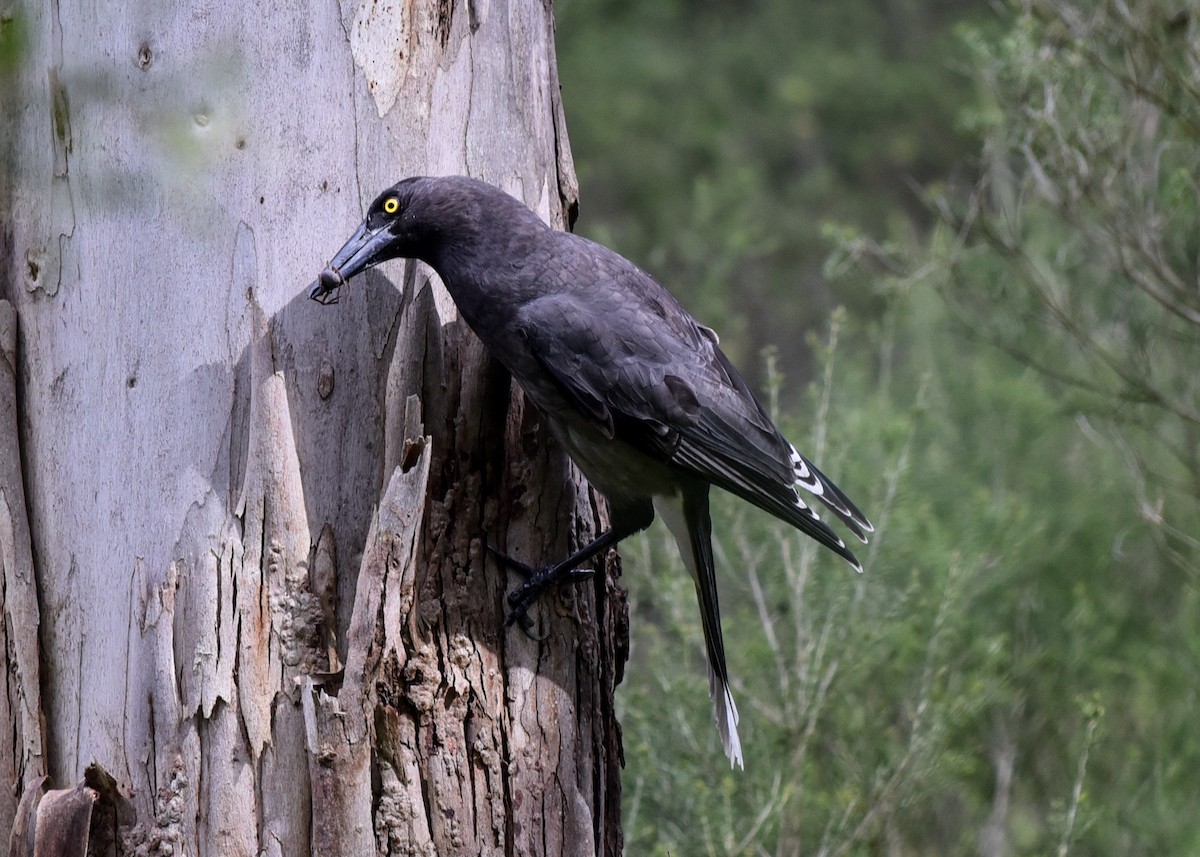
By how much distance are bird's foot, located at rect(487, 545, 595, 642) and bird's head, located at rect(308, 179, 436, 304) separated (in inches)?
24.4

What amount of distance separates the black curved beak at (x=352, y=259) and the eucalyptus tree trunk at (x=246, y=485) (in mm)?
64

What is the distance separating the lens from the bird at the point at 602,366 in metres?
2.70

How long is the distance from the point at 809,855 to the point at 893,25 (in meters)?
7.86

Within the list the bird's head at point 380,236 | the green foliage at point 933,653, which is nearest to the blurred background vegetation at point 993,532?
the green foliage at point 933,653

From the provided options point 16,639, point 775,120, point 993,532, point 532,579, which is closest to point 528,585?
point 532,579

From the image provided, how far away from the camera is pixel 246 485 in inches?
98.6

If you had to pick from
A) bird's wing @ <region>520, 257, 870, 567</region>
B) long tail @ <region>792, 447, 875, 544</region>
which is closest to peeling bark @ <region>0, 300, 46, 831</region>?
bird's wing @ <region>520, 257, 870, 567</region>

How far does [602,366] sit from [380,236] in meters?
0.58

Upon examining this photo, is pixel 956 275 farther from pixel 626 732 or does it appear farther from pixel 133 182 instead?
pixel 133 182

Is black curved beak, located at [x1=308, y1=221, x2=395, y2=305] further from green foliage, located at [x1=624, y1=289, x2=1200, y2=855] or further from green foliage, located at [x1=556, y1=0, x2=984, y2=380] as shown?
green foliage, located at [x1=556, y1=0, x2=984, y2=380]

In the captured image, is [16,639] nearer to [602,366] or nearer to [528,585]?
[528,585]

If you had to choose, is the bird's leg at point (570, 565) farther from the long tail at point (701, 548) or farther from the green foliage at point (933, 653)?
the green foliage at point (933, 653)

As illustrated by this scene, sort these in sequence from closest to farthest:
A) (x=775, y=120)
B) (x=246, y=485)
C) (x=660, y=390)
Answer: (x=246, y=485) < (x=660, y=390) < (x=775, y=120)

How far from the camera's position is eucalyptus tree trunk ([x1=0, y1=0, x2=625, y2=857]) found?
244cm
